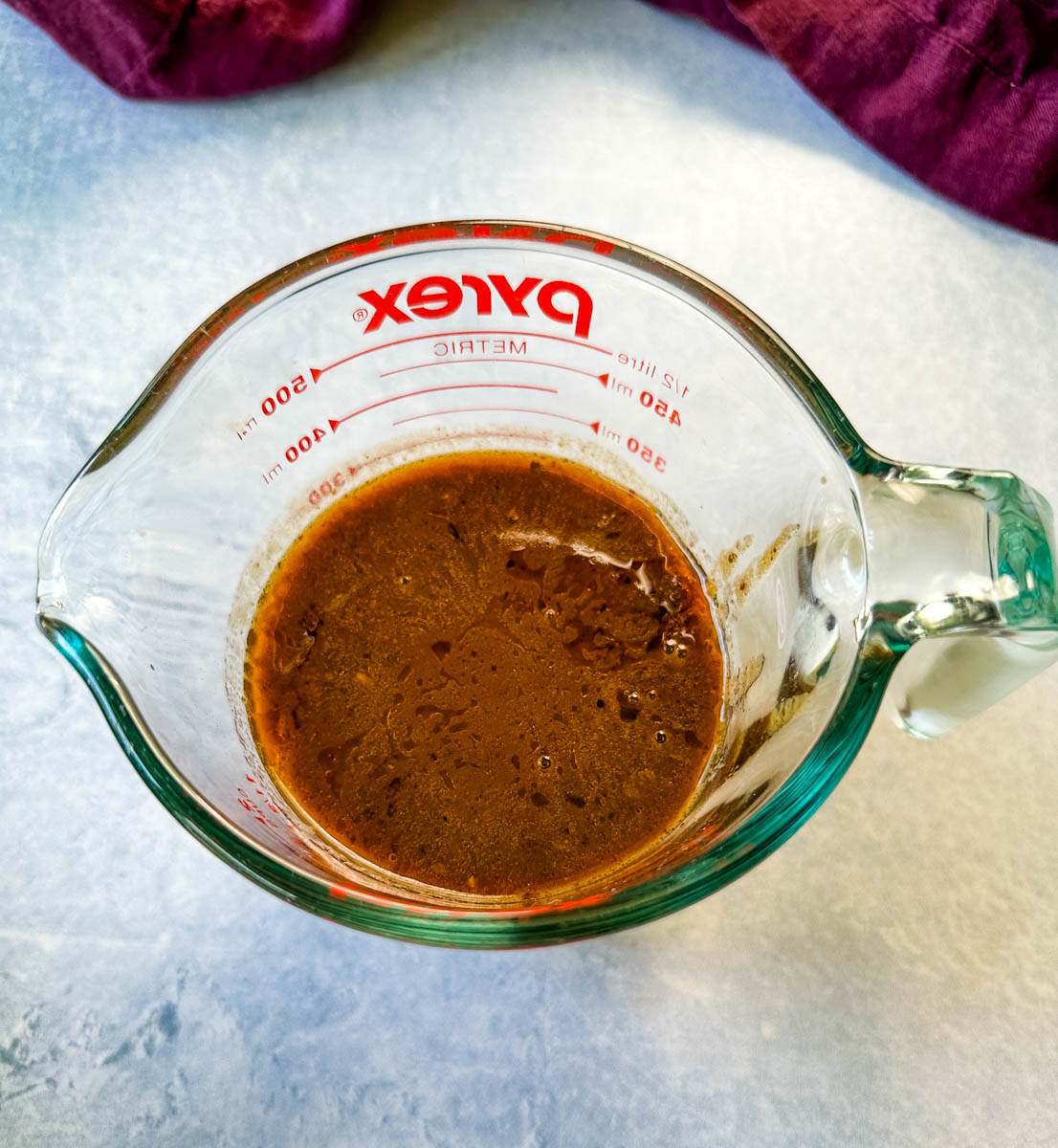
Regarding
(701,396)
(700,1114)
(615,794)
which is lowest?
(700,1114)

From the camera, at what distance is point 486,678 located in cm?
83

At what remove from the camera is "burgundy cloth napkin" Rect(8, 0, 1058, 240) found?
3.39ft

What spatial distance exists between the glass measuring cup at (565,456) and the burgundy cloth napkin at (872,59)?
436 mm

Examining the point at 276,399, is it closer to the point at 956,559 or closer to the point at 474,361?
the point at 474,361

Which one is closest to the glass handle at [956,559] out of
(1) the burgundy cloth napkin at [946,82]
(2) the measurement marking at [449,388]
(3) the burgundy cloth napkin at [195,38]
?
(2) the measurement marking at [449,388]

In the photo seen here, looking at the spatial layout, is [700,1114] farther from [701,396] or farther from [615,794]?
[701,396]

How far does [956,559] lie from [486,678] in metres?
0.36

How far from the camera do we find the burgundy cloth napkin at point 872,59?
3.39 ft

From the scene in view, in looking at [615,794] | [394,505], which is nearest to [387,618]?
Answer: [394,505]

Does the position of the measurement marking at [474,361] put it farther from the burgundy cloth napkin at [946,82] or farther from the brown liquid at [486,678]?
the burgundy cloth napkin at [946,82]

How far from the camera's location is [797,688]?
2.39ft

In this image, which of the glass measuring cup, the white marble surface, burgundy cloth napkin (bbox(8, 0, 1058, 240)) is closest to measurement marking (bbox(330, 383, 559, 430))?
the glass measuring cup

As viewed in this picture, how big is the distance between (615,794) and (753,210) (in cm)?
64

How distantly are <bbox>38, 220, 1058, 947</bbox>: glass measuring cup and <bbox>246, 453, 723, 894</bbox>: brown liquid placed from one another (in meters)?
0.02
